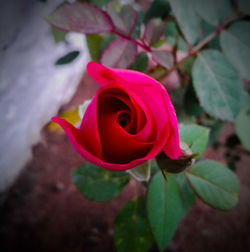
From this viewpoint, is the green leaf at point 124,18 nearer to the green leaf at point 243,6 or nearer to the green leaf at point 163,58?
the green leaf at point 163,58

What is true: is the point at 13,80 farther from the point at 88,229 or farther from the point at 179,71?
the point at 88,229

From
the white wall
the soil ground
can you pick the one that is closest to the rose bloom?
the white wall

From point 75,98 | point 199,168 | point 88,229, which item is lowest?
point 88,229

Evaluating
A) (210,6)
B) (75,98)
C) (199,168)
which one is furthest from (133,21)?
(75,98)

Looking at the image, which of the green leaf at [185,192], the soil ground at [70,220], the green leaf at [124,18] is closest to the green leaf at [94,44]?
the green leaf at [124,18]

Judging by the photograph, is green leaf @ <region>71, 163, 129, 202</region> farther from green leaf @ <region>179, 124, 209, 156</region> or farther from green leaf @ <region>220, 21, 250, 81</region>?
green leaf @ <region>220, 21, 250, 81</region>

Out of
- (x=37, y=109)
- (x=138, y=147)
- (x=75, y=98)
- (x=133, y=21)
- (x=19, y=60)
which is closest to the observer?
(x=138, y=147)
